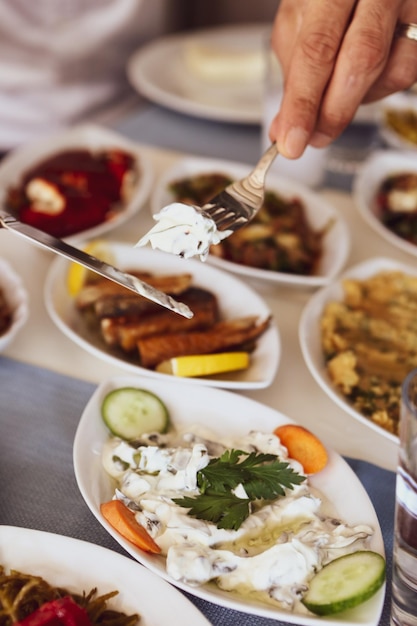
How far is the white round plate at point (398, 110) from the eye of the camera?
2.28 metres

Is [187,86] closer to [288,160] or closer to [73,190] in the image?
[288,160]

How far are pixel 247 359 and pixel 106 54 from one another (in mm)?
1650

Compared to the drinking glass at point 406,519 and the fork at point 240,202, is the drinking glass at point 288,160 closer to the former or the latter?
the fork at point 240,202

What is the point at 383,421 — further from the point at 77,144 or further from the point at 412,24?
the point at 77,144

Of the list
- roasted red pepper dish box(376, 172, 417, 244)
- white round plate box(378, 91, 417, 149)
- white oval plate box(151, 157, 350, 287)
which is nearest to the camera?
white oval plate box(151, 157, 350, 287)

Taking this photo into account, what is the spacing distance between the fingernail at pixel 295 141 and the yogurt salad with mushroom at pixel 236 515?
1.57 feet

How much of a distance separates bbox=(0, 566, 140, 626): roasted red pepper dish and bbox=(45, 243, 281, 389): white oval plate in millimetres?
457

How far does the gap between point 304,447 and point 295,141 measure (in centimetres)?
51

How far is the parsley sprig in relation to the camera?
0.98m

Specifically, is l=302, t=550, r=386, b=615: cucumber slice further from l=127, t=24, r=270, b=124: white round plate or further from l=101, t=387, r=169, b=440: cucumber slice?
l=127, t=24, r=270, b=124: white round plate

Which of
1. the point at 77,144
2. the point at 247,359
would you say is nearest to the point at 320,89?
the point at 247,359

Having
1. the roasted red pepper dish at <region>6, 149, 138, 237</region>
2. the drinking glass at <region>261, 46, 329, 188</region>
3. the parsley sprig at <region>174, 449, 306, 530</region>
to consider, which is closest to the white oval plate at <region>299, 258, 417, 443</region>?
the parsley sprig at <region>174, 449, 306, 530</region>

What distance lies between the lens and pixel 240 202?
4.20 feet

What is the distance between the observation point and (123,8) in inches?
101
